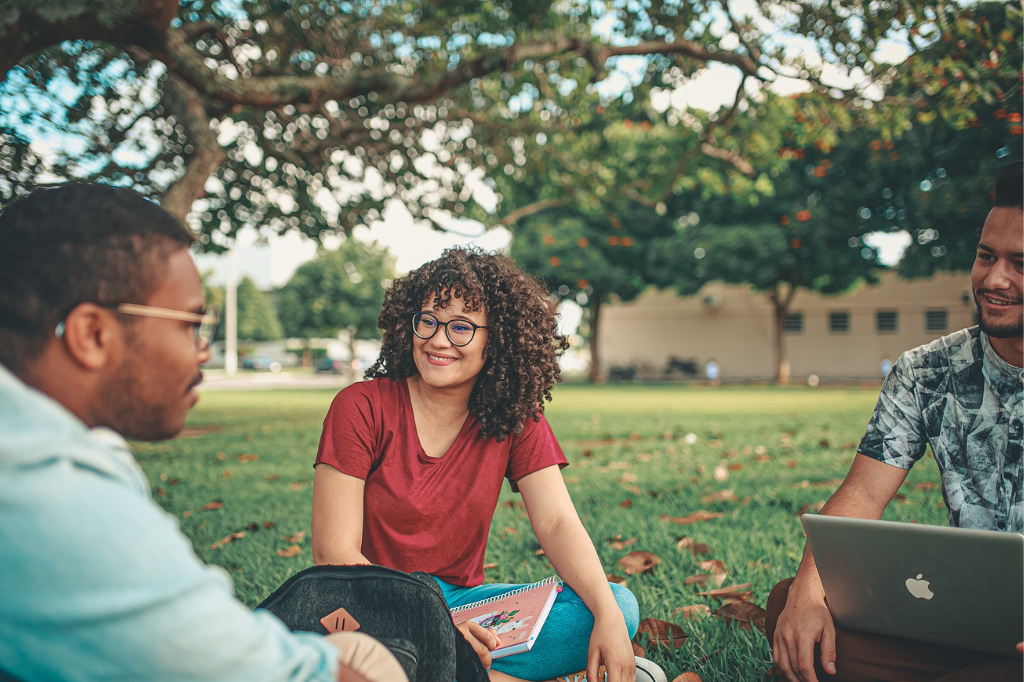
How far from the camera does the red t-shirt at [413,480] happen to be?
227cm

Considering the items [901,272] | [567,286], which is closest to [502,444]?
[901,272]

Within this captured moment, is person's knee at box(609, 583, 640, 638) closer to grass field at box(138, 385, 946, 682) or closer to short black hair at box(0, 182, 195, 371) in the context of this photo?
grass field at box(138, 385, 946, 682)

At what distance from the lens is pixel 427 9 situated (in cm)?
832

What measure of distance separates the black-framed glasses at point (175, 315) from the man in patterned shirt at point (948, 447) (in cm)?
184

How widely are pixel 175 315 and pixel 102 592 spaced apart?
1.65ft

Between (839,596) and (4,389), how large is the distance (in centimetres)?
208

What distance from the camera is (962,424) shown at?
221 centimetres

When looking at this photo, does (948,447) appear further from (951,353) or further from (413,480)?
(413,480)

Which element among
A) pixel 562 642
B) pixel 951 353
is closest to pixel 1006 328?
pixel 951 353

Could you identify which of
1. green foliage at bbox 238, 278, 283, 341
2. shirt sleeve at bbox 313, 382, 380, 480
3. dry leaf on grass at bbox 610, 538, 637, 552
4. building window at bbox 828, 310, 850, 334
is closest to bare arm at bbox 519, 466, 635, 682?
shirt sleeve at bbox 313, 382, 380, 480

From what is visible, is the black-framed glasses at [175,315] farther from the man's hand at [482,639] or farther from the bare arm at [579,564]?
the bare arm at [579,564]

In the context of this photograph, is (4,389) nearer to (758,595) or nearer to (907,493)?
(758,595)

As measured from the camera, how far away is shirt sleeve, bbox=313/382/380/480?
85.9 inches

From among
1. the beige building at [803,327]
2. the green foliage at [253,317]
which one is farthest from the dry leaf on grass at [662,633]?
the green foliage at [253,317]
